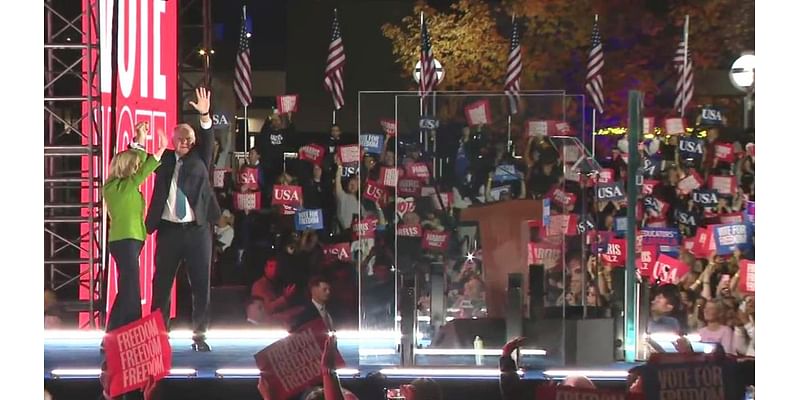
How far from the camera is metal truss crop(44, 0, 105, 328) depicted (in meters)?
3.44

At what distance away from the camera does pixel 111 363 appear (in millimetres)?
3654

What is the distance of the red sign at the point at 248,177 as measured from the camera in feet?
11.7

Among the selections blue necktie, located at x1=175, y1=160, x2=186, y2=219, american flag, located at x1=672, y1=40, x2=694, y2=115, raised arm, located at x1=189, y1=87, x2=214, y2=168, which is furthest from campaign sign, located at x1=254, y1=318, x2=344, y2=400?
american flag, located at x1=672, y1=40, x2=694, y2=115

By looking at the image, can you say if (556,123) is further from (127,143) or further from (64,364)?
(64,364)

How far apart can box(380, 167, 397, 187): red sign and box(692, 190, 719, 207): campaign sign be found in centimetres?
101

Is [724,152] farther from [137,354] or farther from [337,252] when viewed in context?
[137,354]

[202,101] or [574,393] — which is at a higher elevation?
[202,101]

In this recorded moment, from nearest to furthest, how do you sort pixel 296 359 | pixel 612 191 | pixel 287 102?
pixel 287 102 → pixel 612 191 → pixel 296 359

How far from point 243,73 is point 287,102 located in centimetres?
18

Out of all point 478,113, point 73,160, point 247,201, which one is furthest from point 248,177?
point 478,113

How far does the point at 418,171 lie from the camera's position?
370 centimetres

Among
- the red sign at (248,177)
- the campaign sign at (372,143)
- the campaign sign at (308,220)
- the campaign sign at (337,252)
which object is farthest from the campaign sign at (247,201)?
the campaign sign at (372,143)
